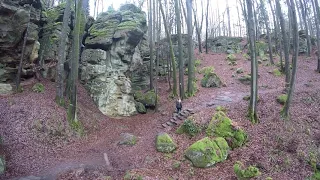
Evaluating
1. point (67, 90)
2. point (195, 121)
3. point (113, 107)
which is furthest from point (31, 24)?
point (195, 121)

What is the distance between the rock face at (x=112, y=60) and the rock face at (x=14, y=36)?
377 cm

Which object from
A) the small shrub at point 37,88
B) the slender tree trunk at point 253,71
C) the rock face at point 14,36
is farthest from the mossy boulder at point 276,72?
the rock face at point 14,36

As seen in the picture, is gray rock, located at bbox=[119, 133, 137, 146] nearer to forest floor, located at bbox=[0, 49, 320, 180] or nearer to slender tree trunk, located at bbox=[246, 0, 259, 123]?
forest floor, located at bbox=[0, 49, 320, 180]

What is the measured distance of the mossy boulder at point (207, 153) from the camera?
950cm

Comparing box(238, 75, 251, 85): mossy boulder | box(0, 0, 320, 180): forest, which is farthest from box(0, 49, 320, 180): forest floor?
box(238, 75, 251, 85): mossy boulder

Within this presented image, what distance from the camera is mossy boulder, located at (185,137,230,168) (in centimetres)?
950

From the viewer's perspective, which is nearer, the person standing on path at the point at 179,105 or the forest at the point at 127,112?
the forest at the point at 127,112

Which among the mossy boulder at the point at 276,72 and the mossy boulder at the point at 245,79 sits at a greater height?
the mossy boulder at the point at 276,72

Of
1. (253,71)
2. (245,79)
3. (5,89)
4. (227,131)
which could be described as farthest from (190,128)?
(245,79)

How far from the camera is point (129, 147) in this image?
11.6 metres

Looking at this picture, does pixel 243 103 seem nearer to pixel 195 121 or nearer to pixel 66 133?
pixel 195 121

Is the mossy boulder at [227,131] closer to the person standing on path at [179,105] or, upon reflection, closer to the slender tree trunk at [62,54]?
the person standing on path at [179,105]

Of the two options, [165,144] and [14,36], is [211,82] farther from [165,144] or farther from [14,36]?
[14,36]

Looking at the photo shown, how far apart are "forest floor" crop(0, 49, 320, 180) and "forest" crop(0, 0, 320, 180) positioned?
49 mm
